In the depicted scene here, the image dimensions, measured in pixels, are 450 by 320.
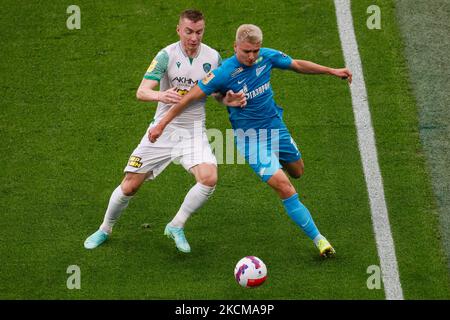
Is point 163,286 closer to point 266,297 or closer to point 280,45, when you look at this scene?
point 266,297

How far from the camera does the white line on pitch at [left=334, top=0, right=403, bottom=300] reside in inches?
404

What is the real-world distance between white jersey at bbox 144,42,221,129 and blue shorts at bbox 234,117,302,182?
1.98 ft

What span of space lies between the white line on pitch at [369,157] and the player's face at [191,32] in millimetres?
2739

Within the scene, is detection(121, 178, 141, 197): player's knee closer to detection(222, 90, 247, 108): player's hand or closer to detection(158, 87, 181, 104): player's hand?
detection(158, 87, 181, 104): player's hand

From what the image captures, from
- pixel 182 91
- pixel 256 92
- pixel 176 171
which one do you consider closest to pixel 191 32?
pixel 182 91

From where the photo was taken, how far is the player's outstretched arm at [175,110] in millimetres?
10102

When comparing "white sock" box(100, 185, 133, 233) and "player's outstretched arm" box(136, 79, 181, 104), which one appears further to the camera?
A: "white sock" box(100, 185, 133, 233)

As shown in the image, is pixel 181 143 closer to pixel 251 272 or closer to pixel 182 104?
pixel 182 104

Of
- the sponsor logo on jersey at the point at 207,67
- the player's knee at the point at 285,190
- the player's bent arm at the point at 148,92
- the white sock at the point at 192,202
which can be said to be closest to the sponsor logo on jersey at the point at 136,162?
the white sock at the point at 192,202

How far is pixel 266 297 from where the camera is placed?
32.6ft

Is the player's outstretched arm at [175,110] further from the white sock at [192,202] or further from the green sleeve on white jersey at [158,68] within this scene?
the white sock at [192,202]

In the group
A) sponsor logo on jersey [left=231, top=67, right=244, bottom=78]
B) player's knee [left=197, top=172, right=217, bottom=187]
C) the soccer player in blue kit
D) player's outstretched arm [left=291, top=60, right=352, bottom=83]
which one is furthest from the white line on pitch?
sponsor logo on jersey [left=231, top=67, right=244, bottom=78]
